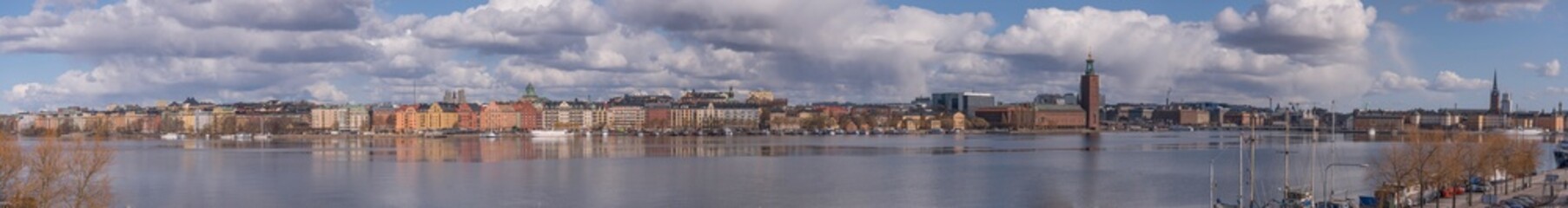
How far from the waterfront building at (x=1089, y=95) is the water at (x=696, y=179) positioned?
5771cm

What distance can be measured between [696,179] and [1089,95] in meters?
75.1

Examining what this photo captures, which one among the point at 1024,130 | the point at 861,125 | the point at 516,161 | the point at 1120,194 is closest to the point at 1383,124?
the point at 1024,130

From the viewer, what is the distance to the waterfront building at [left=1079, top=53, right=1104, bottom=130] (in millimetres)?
94750

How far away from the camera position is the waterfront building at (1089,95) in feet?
311

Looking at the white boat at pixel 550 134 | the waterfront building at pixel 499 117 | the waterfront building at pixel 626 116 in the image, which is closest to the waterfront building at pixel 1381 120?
the waterfront building at pixel 626 116

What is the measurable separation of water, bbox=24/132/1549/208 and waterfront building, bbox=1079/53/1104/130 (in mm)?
57714

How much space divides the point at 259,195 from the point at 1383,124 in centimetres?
8197

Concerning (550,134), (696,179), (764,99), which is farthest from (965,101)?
(696,179)

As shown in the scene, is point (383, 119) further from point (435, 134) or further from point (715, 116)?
point (715, 116)

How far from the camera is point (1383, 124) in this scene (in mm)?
92188

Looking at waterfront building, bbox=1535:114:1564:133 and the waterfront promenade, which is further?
waterfront building, bbox=1535:114:1564:133

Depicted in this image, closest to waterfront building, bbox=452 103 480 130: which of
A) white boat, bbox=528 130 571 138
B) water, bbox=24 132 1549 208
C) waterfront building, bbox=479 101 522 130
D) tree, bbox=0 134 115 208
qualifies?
waterfront building, bbox=479 101 522 130

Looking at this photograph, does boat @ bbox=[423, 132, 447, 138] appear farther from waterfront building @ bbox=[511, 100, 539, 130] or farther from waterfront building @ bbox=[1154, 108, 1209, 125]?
waterfront building @ bbox=[1154, 108, 1209, 125]

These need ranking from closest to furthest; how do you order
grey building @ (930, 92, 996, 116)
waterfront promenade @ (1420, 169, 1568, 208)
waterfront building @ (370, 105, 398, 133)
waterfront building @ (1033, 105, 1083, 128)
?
waterfront promenade @ (1420, 169, 1568, 208)
waterfront building @ (370, 105, 398, 133)
waterfront building @ (1033, 105, 1083, 128)
grey building @ (930, 92, 996, 116)
